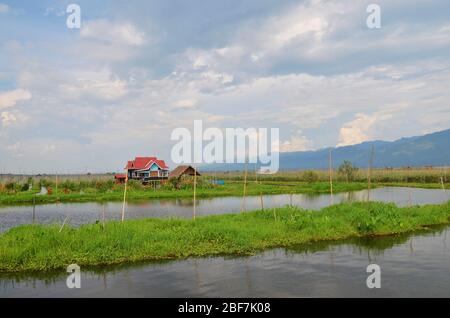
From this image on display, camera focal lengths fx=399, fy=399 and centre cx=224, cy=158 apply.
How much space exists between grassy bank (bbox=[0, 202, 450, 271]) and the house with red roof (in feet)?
99.7

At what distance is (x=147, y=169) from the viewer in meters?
46.0

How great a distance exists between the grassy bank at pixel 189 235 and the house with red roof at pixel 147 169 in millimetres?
30389

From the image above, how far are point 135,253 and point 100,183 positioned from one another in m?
30.7

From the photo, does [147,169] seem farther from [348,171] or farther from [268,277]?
[268,277]

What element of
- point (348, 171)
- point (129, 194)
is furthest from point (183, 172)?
point (348, 171)

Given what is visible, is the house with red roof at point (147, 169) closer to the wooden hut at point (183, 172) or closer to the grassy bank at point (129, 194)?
the wooden hut at point (183, 172)

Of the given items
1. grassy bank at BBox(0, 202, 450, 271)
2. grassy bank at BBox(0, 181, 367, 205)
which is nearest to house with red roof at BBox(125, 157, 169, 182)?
grassy bank at BBox(0, 181, 367, 205)

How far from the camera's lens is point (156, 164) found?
46.8m

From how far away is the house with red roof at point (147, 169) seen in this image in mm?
46094

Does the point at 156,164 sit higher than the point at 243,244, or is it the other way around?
the point at 156,164

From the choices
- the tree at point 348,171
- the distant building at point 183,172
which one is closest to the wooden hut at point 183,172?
the distant building at point 183,172
